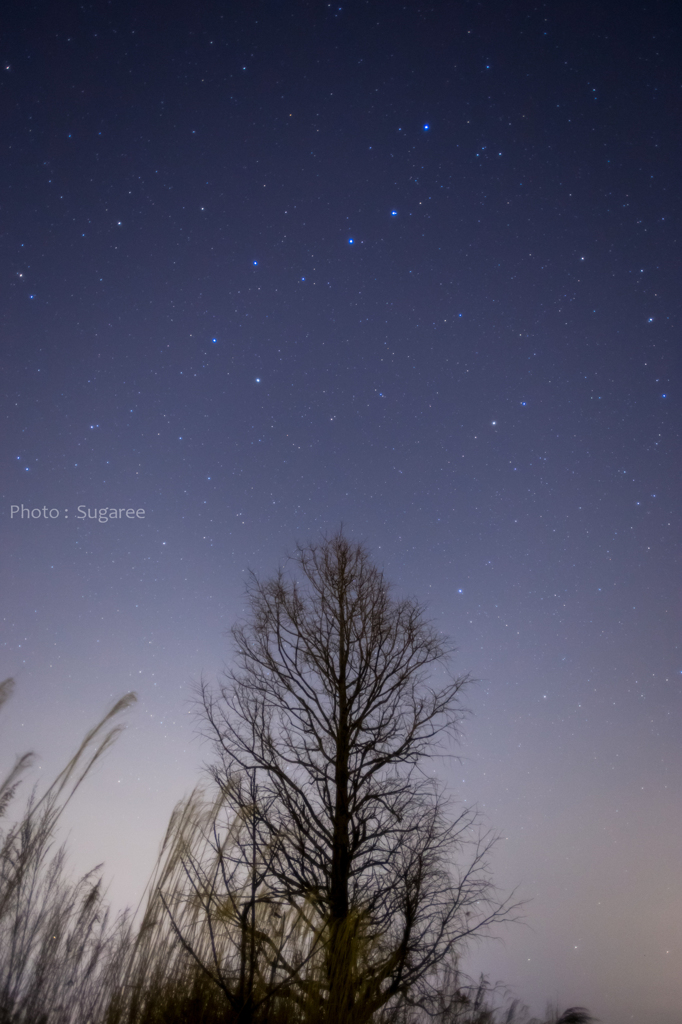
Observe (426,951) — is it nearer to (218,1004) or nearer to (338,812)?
(338,812)

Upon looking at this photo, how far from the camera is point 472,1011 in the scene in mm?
6160

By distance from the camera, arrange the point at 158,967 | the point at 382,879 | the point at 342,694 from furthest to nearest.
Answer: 1. the point at 342,694
2. the point at 382,879
3. the point at 158,967

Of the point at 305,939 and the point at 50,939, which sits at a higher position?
the point at 305,939

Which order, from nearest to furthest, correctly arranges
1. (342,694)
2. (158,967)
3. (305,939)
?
(305,939)
(158,967)
(342,694)

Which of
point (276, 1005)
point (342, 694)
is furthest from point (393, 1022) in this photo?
point (342, 694)

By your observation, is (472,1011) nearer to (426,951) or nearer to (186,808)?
(426,951)

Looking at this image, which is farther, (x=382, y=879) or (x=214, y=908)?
(x=382, y=879)

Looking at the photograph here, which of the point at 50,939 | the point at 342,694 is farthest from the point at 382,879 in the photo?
the point at 50,939

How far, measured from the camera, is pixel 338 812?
25.1 feet

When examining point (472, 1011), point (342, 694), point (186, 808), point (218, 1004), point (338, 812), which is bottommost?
point (472, 1011)

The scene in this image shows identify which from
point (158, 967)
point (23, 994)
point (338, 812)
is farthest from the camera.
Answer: point (338, 812)

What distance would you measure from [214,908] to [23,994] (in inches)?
84.0

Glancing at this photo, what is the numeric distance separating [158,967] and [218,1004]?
35 cm

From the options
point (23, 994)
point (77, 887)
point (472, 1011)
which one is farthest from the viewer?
point (472, 1011)
